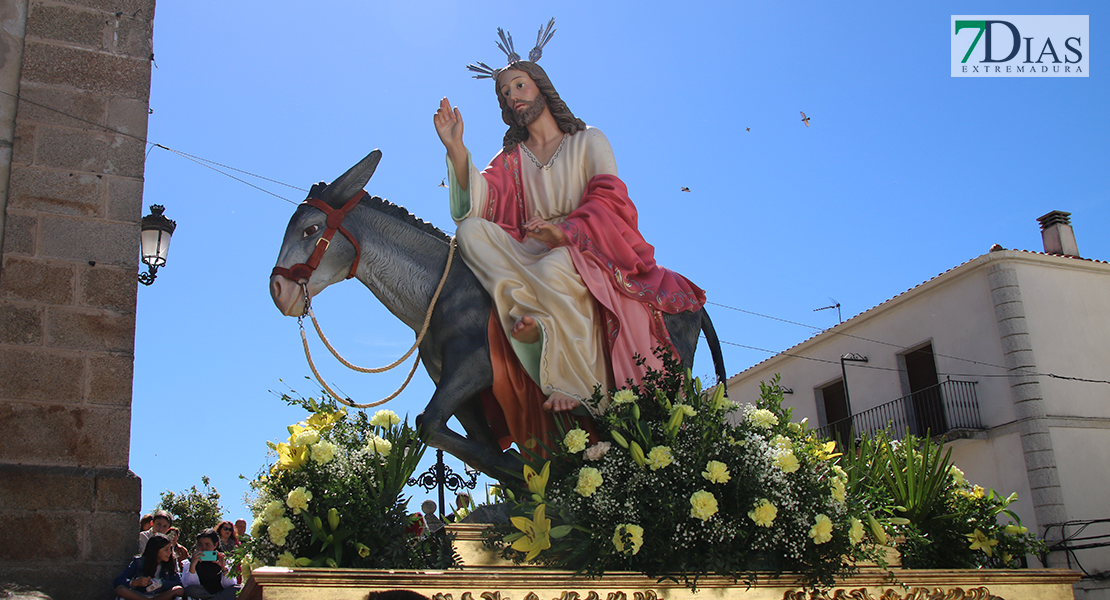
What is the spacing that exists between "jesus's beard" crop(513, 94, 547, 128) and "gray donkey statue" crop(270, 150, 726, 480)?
94 cm

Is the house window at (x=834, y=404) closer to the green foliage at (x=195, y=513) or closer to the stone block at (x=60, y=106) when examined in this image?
the green foliage at (x=195, y=513)

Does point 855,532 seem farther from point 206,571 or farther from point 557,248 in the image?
point 206,571

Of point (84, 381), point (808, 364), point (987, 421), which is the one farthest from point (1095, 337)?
point (84, 381)

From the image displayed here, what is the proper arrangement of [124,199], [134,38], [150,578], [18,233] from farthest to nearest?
1. [134,38]
2. [124,199]
3. [18,233]
4. [150,578]

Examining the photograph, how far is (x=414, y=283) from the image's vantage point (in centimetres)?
502

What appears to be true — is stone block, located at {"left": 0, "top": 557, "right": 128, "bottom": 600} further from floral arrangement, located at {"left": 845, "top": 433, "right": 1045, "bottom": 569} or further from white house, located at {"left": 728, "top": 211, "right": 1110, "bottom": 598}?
white house, located at {"left": 728, "top": 211, "right": 1110, "bottom": 598}

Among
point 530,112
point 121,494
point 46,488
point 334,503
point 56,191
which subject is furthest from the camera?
point 530,112

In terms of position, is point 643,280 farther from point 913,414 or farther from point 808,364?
point 808,364

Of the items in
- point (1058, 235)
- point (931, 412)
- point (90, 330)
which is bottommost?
point (90, 330)

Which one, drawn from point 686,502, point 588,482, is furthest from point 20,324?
point 686,502

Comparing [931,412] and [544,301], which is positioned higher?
[931,412]

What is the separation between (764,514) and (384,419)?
1.68 m

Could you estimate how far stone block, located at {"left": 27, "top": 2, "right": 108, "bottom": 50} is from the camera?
518 cm

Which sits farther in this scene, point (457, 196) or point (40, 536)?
point (457, 196)
